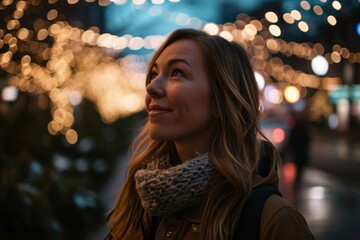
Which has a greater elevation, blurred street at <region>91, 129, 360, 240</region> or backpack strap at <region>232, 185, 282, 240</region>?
backpack strap at <region>232, 185, 282, 240</region>

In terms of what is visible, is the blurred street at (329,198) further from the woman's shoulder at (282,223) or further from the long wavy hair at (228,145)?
the woman's shoulder at (282,223)

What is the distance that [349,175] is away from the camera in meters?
15.4

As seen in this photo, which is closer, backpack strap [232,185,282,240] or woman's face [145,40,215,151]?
backpack strap [232,185,282,240]

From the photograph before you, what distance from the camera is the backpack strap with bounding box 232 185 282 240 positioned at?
187cm

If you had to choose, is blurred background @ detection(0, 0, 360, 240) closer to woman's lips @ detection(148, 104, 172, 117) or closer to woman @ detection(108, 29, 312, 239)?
woman @ detection(108, 29, 312, 239)

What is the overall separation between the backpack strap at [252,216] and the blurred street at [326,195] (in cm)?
204

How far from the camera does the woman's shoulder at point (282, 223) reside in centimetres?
181

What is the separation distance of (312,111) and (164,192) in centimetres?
5247

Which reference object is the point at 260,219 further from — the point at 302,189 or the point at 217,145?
the point at 302,189

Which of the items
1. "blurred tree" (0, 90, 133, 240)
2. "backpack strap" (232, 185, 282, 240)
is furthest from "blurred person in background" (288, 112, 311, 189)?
"backpack strap" (232, 185, 282, 240)

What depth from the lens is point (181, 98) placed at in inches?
84.7

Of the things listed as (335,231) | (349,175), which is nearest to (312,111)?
(349,175)

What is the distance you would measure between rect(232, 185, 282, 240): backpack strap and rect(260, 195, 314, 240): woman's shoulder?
0.03 m

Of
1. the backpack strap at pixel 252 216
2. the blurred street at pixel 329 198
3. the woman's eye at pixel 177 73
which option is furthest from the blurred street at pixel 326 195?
the backpack strap at pixel 252 216
